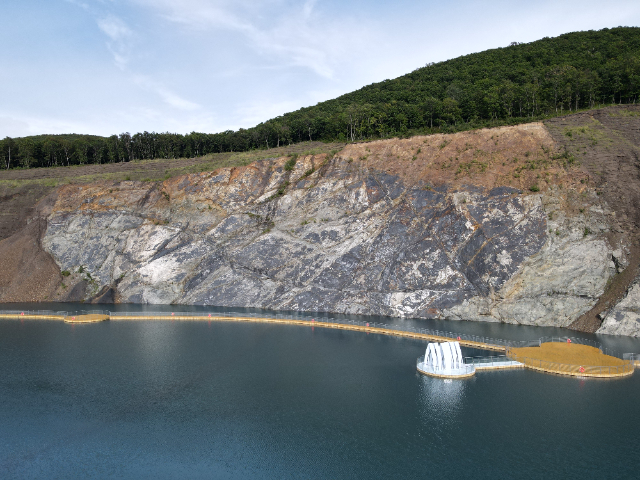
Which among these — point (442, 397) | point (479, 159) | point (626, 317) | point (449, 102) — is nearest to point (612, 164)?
point (479, 159)

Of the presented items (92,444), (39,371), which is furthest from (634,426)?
(39,371)

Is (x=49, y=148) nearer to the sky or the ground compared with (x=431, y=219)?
nearer to the sky

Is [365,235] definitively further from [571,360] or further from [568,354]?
[571,360]

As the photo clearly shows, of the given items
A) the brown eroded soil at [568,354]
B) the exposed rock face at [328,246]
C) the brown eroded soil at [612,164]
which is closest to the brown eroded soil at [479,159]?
the exposed rock face at [328,246]

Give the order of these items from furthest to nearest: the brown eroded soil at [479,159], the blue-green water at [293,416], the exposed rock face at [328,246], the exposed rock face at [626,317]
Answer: the brown eroded soil at [479,159] → the exposed rock face at [328,246] → the exposed rock face at [626,317] → the blue-green water at [293,416]

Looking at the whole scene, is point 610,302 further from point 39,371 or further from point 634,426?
point 39,371

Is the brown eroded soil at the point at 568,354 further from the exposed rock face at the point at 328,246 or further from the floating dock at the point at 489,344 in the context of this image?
the exposed rock face at the point at 328,246
